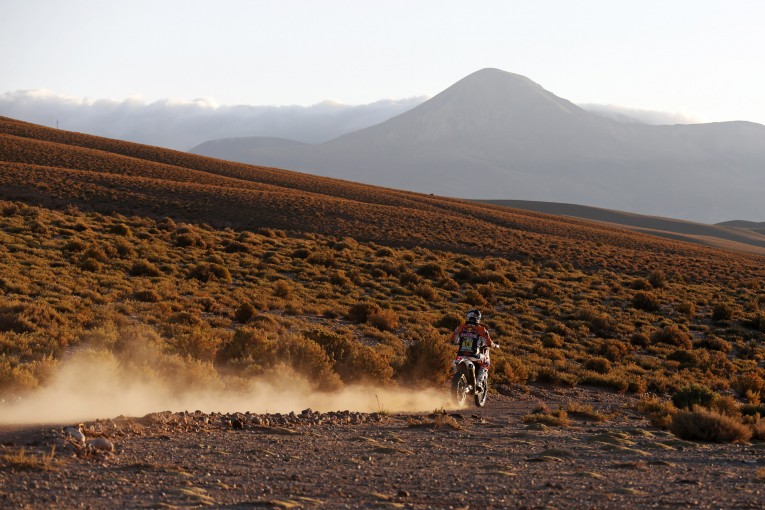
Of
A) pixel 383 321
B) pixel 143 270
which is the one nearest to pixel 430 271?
pixel 383 321

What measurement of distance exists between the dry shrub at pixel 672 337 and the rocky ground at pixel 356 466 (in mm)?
18148

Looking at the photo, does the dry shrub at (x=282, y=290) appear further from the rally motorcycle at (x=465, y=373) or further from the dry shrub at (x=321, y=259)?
the rally motorcycle at (x=465, y=373)

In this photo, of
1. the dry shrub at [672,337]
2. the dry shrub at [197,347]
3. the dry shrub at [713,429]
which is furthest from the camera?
the dry shrub at [672,337]

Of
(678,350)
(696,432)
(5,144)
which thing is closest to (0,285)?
(696,432)

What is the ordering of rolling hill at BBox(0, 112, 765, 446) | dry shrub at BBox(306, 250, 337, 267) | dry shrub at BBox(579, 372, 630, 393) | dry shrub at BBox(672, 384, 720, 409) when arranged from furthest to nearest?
dry shrub at BBox(306, 250, 337, 267) → dry shrub at BBox(579, 372, 630, 393) → dry shrub at BBox(672, 384, 720, 409) → rolling hill at BBox(0, 112, 765, 446)

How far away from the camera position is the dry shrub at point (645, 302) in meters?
39.1

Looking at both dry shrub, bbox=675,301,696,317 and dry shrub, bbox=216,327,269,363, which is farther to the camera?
dry shrub, bbox=675,301,696,317

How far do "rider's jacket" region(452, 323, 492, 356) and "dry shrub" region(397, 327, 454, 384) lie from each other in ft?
11.1

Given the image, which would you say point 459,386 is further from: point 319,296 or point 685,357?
point 319,296

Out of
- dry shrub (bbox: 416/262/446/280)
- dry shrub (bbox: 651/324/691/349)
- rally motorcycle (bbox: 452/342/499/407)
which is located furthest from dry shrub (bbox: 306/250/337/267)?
rally motorcycle (bbox: 452/342/499/407)

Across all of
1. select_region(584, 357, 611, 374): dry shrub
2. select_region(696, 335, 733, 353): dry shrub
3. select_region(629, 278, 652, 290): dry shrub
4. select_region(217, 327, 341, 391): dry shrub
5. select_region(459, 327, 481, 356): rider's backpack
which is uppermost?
select_region(459, 327, 481, 356): rider's backpack

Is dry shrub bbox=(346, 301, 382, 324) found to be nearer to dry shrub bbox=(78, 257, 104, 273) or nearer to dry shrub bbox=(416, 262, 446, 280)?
dry shrub bbox=(78, 257, 104, 273)

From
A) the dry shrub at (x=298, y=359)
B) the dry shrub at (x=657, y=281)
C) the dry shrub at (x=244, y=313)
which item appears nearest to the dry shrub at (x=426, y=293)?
the dry shrub at (x=244, y=313)

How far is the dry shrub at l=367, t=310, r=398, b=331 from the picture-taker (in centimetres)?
2659
